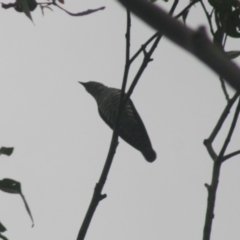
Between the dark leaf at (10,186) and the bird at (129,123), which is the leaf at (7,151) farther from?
the bird at (129,123)

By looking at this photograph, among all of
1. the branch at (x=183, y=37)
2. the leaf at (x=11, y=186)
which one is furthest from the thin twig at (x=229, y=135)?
the branch at (x=183, y=37)

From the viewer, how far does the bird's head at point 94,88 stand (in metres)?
7.23

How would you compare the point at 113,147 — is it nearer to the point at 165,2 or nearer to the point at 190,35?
the point at 165,2

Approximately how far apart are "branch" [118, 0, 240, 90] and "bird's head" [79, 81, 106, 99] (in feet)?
22.1

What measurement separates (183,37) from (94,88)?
23.2ft

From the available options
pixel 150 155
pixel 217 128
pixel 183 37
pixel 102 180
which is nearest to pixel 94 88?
pixel 150 155

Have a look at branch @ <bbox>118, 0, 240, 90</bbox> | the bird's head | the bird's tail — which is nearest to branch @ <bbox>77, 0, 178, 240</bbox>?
branch @ <bbox>118, 0, 240, 90</bbox>

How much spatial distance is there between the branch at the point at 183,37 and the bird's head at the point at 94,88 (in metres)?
6.72

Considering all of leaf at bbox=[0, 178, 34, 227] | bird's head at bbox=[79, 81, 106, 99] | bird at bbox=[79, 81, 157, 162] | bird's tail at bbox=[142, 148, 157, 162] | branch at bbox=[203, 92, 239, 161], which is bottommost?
leaf at bbox=[0, 178, 34, 227]

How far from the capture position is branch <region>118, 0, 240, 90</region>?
41 centimetres

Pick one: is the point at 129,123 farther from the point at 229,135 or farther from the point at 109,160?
the point at 229,135

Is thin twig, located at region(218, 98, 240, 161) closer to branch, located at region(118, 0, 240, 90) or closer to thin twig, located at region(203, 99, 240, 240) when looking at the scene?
thin twig, located at region(203, 99, 240, 240)

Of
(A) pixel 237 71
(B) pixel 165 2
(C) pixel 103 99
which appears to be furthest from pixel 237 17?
(C) pixel 103 99

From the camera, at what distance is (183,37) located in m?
0.42
